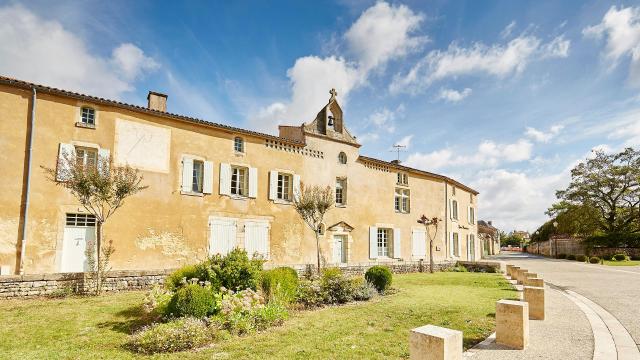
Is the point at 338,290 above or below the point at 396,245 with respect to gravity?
below

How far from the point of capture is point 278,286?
8891mm

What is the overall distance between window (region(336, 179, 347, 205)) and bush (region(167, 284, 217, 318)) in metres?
12.4

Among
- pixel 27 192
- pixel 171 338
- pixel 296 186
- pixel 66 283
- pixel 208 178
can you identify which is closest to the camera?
pixel 171 338

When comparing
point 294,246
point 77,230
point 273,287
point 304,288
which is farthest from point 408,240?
point 77,230

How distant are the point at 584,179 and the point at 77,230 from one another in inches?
1753

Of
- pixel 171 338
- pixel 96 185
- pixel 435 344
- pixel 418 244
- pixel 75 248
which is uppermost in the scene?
pixel 96 185

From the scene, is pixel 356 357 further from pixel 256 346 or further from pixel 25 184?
pixel 25 184

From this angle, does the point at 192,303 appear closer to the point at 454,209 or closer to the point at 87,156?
the point at 87,156

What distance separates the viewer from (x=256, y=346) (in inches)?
233

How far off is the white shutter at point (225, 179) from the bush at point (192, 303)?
7.98m

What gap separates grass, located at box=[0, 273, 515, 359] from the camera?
564cm

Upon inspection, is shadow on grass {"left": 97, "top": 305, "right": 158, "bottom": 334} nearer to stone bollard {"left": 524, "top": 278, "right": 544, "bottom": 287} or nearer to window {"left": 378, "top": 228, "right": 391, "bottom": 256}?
stone bollard {"left": 524, "top": 278, "right": 544, "bottom": 287}

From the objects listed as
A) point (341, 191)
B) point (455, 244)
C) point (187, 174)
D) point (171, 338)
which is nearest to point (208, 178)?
point (187, 174)

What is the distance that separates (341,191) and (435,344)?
15302 millimetres
